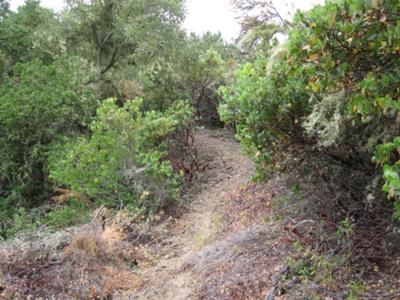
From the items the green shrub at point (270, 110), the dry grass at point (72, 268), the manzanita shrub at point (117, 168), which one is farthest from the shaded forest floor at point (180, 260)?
the green shrub at point (270, 110)

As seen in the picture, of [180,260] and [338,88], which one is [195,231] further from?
[338,88]

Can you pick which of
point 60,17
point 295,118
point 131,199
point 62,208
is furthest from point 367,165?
point 60,17

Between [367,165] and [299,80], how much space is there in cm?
133

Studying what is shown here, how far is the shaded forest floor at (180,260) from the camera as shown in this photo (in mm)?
5098

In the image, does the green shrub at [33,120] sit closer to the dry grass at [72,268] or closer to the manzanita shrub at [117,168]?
the manzanita shrub at [117,168]

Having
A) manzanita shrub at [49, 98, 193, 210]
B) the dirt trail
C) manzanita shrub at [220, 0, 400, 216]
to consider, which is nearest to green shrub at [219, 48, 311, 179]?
manzanita shrub at [220, 0, 400, 216]

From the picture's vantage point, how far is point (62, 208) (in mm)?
10781

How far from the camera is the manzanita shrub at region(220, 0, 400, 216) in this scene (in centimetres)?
311

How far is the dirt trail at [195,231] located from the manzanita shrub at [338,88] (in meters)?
2.46

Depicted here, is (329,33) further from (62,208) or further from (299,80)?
(62,208)

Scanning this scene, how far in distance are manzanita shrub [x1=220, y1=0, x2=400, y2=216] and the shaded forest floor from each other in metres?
1.32

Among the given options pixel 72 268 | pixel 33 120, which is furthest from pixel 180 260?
pixel 33 120

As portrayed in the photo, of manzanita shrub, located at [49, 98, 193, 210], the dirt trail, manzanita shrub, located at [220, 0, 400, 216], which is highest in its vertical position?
manzanita shrub, located at [220, 0, 400, 216]

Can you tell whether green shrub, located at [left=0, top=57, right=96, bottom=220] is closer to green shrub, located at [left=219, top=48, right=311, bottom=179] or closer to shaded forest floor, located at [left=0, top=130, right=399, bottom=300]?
shaded forest floor, located at [left=0, top=130, right=399, bottom=300]
